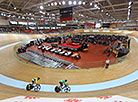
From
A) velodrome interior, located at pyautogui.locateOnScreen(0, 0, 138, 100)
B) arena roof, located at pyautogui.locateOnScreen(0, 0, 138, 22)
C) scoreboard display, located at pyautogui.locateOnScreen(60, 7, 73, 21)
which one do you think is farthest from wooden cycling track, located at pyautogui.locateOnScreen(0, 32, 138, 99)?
arena roof, located at pyautogui.locateOnScreen(0, 0, 138, 22)

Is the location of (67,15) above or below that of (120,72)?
above

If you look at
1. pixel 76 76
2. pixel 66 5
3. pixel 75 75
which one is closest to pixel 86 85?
pixel 76 76

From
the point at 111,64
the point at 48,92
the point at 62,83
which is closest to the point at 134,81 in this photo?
the point at 111,64

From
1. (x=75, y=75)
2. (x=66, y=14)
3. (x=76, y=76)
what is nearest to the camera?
(x=76, y=76)

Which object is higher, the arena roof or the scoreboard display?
the arena roof

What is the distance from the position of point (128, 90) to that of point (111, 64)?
3196 millimetres

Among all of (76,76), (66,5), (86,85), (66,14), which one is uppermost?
(66,5)

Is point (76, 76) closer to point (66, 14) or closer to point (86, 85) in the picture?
point (86, 85)

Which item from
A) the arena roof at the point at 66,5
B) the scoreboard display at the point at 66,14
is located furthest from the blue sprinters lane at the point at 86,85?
the arena roof at the point at 66,5

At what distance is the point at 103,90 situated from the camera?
14.1ft

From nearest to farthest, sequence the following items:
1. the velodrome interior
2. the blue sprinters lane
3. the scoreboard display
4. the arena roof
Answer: the velodrome interior
the blue sprinters lane
the scoreboard display
the arena roof

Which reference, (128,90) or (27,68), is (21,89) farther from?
(128,90)

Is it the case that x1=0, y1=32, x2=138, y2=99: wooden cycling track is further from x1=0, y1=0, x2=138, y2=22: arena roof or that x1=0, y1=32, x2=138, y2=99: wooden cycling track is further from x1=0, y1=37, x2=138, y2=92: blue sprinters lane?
x1=0, y1=0, x2=138, y2=22: arena roof

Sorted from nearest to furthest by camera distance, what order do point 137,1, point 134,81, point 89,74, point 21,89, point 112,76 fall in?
point 21,89 < point 134,81 < point 112,76 < point 89,74 < point 137,1
